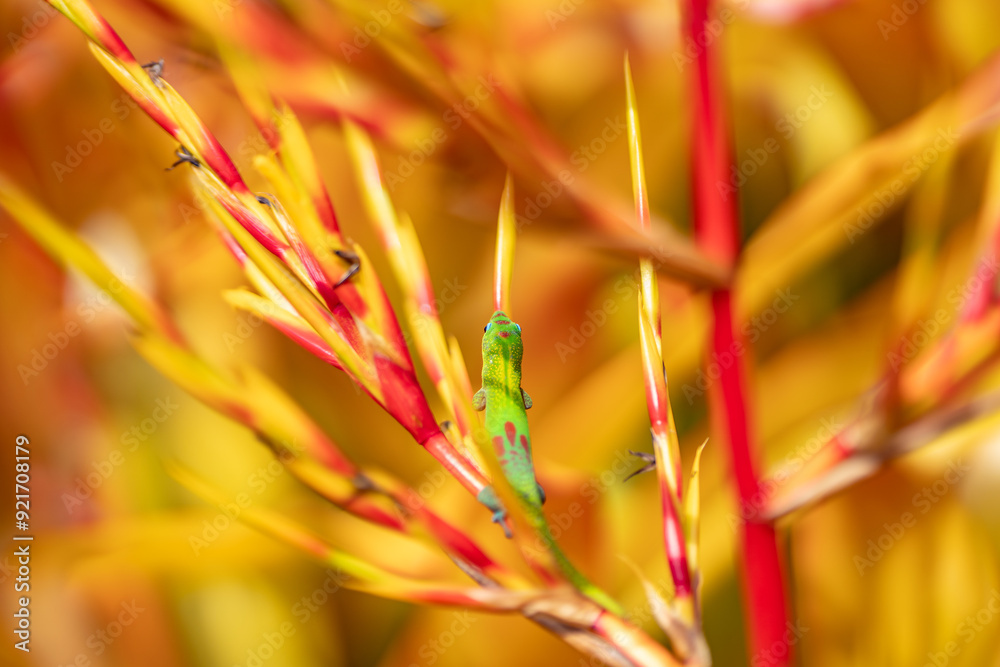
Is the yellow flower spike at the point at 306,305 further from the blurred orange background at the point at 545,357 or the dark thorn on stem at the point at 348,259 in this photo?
the blurred orange background at the point at 545,357

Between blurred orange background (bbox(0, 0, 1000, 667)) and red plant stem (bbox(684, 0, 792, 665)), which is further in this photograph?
blurred orange background (bbox(0, 0, 1000, 667))

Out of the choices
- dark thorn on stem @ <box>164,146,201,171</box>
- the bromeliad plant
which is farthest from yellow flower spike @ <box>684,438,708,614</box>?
dark thorn on stem @ <box>164,146,201,171</box>

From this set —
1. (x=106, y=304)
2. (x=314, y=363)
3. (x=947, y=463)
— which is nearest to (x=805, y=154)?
(x=947, y=463)

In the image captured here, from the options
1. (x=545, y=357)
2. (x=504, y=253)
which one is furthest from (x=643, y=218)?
(x=545, y=357)

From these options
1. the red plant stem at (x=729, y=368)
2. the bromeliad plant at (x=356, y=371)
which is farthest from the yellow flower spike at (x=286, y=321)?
the red plant stem at (x=729, y=368)

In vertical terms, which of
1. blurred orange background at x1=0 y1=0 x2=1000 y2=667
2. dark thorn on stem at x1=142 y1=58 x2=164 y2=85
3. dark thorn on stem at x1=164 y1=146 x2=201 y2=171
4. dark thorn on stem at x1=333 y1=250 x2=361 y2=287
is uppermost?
dark thorn on stem at x1=142 y1=58 x2=164 y2=85

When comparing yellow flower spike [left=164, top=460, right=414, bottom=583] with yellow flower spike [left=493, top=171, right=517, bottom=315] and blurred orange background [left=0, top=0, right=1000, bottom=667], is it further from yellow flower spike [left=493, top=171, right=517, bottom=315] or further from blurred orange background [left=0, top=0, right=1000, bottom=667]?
blurred orange background [left=0, top=0, right=1000, bottom=667]

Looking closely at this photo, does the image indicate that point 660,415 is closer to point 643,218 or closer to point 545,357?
point 643,218
